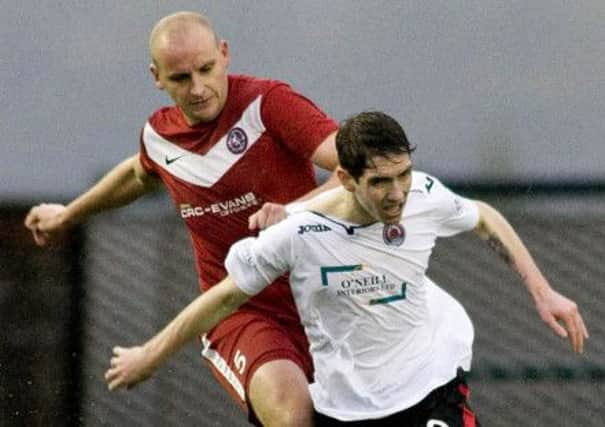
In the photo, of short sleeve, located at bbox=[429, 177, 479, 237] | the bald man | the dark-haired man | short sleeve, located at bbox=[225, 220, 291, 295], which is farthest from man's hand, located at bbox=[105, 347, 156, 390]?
short sleeve, located at bbox=[429, 177, 479, 237]

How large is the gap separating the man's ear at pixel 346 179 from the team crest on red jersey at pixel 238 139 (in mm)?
697

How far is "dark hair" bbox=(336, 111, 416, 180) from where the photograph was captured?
257 inches

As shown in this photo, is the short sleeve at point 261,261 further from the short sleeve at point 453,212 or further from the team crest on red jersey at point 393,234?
the short sleeve at point 453,212

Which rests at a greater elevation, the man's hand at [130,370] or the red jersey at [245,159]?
the red jersey at [245,159]

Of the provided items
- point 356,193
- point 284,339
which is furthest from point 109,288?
point 356,193

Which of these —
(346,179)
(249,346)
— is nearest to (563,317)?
(346,179)

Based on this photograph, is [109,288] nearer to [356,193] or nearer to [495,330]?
[495,330]

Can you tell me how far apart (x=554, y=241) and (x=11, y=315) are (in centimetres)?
276

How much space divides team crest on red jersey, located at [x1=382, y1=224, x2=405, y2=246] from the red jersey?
20.6 inches

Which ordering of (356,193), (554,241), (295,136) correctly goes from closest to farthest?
1. (356,193)
2. (295,136)
3. (554,241)

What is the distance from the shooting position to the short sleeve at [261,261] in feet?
22.2

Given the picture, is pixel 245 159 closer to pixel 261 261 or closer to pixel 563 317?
pixel 261 261

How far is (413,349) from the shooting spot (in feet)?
22.6

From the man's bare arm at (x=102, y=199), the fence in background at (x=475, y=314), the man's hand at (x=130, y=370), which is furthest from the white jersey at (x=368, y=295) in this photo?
the fence in background at (x=475, y=314)
